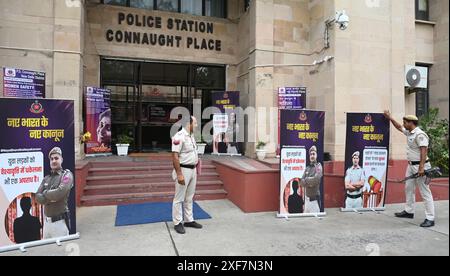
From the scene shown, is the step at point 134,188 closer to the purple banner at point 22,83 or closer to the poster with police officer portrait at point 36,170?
the poster with police officer portrait at point 36,170

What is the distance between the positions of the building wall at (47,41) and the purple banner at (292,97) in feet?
17.8

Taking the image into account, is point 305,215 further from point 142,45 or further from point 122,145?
point 142,45

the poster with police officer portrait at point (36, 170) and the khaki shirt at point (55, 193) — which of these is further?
the khaki shirt at point (55, 193)

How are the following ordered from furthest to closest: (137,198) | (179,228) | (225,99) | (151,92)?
(151,92)
(225,99)
(137,198)
(179,228)

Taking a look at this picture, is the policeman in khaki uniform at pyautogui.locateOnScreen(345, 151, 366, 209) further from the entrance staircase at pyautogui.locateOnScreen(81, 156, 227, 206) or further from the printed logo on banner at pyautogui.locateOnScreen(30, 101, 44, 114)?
the printed logo on banner at pyautogui.locateOnScreen(30, 101, 44, 114)

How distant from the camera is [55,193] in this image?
180 inches

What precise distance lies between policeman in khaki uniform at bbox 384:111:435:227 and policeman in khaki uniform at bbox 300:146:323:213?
1.55 meters

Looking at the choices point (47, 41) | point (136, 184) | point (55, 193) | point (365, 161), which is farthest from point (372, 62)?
point (47, 41)

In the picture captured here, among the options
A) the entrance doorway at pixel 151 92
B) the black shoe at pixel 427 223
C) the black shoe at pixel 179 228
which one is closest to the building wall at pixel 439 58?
the black shoe at pixel 427 223

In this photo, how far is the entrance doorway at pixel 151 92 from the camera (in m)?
10.8

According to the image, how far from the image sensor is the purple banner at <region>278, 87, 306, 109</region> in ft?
31.5

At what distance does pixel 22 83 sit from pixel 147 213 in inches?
177

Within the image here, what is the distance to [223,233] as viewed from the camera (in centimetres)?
506
